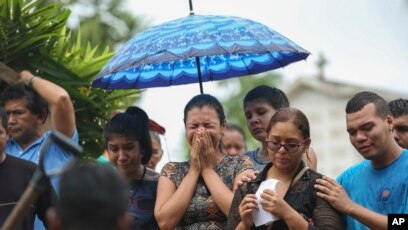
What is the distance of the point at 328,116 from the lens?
43844 mm

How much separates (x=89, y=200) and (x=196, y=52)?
299cm

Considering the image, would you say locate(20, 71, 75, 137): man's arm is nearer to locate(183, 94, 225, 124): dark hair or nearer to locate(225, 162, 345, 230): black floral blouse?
locate(183, 94, 225, 124): dark hair

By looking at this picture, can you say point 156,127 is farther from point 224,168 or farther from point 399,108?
point 399,108

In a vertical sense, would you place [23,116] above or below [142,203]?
above

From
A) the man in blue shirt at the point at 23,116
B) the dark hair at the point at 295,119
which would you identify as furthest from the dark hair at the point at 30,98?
the dark hair at the point at 295,119

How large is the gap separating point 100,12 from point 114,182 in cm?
1980

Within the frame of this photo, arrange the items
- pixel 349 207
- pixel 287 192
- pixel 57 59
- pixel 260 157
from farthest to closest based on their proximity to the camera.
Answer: pixel 57 59, pixel 260 157, pixel 287 192, pixel 349 207

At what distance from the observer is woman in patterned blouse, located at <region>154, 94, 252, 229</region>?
6.21 m

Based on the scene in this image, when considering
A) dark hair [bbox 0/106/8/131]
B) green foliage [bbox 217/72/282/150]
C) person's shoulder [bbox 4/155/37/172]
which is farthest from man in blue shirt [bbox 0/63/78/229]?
green foliage [bbox 217/72/282/150]

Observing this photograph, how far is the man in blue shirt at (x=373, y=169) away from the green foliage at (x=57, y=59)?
260 cm

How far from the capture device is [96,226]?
3533mm

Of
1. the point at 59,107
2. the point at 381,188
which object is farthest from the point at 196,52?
the point at 381,188

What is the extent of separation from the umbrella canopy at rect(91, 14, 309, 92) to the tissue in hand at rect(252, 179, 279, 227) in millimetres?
1079

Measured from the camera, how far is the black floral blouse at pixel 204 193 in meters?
6.23
